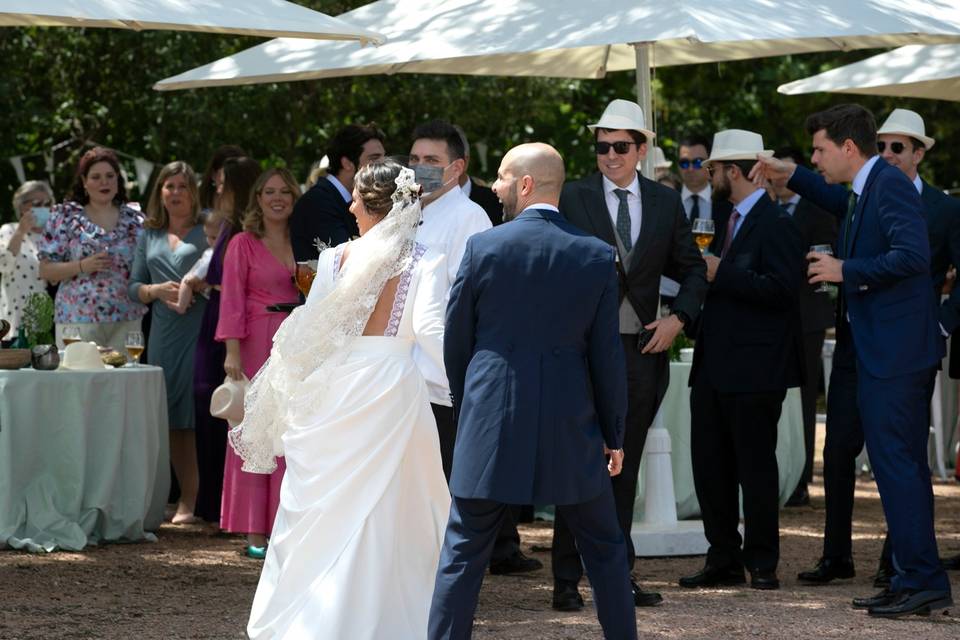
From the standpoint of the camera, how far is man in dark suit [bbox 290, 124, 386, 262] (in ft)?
26.6

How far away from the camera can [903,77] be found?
9.16 meters

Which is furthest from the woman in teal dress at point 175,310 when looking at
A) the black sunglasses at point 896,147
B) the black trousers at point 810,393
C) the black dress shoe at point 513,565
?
the black sunglasses at point 896,147

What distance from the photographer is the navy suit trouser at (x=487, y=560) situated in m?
5.14

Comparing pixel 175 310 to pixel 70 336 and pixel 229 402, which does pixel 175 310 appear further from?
pixel 229 402

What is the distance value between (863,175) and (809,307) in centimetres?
369

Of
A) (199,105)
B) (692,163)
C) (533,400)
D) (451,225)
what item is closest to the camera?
(533,400)

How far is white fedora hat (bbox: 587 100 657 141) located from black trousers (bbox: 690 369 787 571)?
1.25m

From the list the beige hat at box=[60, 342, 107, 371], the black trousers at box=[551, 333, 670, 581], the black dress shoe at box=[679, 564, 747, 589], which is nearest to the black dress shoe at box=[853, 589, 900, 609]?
the black dress shoe at box=[679, 564, 747, 589]

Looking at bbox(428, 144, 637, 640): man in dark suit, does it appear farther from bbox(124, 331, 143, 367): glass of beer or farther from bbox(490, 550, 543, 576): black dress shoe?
bbox(124, 331, 143, 367): glass of beer

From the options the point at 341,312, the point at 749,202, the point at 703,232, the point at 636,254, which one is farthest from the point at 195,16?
the point at 749,202

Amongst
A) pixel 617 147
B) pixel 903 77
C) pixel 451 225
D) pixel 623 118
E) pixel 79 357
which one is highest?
pixel 903 77

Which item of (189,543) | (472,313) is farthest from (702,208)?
(472,313)

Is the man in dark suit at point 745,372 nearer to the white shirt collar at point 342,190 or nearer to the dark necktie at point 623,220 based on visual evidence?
the dark necktie at point 623,220

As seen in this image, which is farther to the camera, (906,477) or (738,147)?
(738,147)
